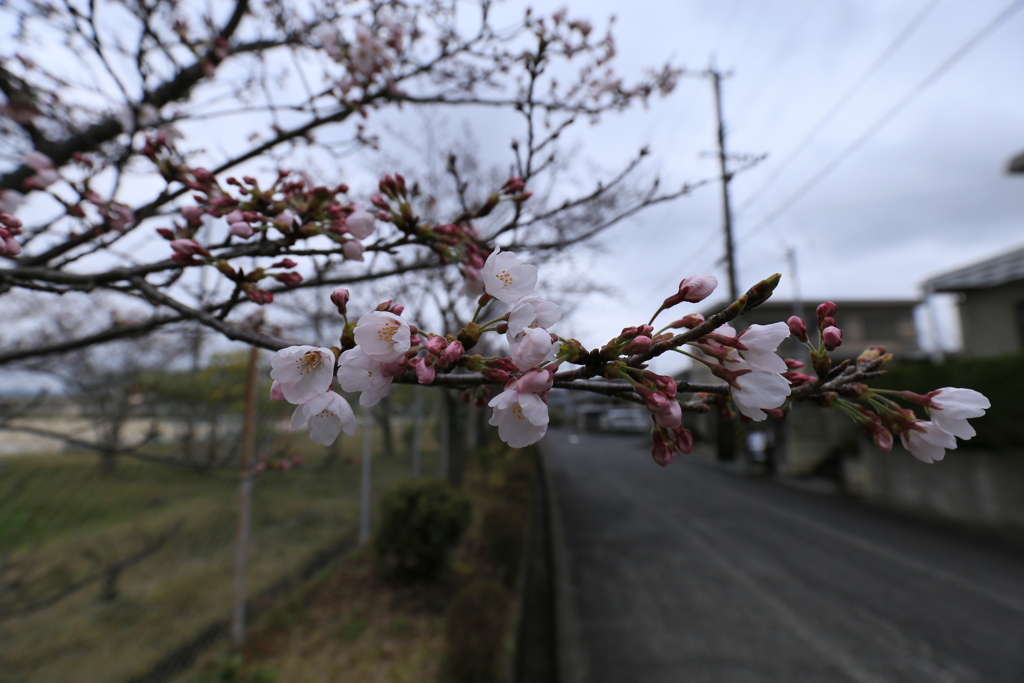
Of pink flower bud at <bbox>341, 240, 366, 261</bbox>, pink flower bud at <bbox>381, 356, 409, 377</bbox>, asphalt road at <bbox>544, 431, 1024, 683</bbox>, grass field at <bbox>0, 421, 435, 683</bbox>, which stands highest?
pink flower bud at <bbox>341, 240, 366, 261</bbox>

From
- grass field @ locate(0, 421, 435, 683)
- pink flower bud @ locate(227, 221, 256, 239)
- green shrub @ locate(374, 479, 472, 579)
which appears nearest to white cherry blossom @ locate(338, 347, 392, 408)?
pink flower bud @ locate(227, 221, 256, 239)

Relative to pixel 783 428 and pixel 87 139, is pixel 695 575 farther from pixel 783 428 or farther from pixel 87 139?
pixel 783 428

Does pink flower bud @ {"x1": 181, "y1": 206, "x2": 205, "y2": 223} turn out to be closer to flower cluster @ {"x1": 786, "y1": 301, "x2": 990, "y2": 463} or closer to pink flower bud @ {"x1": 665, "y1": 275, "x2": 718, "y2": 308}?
pink flower bud @ {"x1": 665, "y1": 275, "x2": 718, "y2": 308}

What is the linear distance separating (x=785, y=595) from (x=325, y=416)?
6.50m

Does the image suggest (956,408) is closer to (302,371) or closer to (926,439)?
(926,439)

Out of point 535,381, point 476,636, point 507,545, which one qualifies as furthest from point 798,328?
point 507,545

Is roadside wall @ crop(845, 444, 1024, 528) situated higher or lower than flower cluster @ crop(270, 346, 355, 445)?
lower

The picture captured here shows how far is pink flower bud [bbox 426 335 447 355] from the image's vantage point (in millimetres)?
734

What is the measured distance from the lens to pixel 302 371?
0.85 metres

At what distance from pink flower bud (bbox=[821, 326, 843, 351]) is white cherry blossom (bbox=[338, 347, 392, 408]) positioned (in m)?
0.78

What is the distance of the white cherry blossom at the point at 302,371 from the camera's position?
81cm

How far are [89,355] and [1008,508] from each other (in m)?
13.0

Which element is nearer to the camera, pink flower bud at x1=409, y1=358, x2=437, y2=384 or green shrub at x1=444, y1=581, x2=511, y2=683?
pink flower bud at x1=409, y1=358, x2=437, y2=384

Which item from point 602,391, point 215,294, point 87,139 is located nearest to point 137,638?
point 215,294
